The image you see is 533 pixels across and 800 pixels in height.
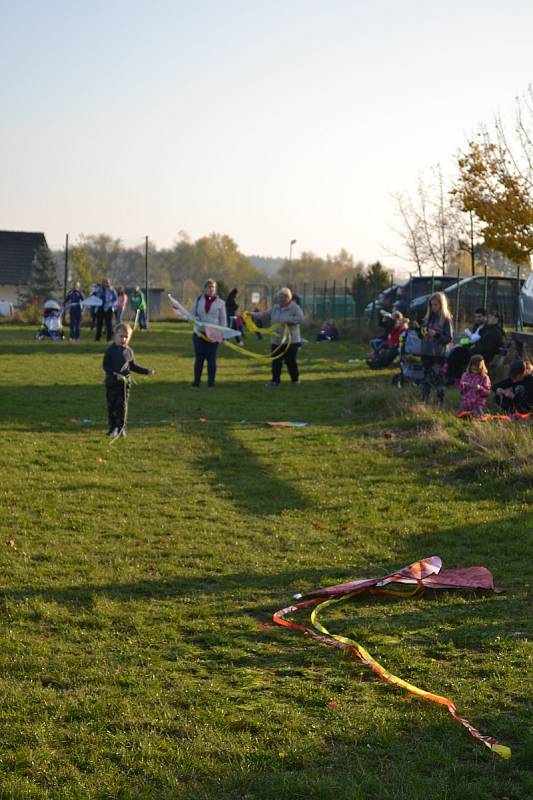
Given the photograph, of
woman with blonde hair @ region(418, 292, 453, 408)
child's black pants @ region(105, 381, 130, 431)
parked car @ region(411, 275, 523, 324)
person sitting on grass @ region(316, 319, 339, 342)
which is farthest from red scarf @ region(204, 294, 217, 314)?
person sitting on grass @ region(316, 319, 339, 342)

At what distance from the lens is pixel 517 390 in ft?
53.6

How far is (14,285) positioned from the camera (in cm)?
7631

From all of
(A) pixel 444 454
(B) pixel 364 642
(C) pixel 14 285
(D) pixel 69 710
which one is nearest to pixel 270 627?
(B) pixel 364 642

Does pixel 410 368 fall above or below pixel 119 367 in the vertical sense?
below

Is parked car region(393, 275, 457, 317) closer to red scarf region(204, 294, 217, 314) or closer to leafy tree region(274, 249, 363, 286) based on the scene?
red scarf region(204, 294, 217, 314)

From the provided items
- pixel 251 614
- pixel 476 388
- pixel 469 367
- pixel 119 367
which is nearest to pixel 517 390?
pixel 476 388

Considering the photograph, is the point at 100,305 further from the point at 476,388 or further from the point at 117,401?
the point at 117,401

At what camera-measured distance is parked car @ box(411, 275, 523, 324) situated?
31.3 metres

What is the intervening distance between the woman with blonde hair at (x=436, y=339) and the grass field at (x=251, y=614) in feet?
5.39

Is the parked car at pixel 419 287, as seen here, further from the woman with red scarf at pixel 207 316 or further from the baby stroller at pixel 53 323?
the woman with red scarf at pixel 207 316

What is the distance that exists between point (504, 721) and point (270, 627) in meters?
Answer: 1.93

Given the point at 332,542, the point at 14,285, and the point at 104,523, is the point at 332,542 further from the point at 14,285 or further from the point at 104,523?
the point at 14,285

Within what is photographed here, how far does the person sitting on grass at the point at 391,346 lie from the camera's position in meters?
24.5

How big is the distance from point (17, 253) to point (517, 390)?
67006 mm
